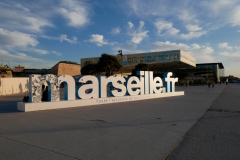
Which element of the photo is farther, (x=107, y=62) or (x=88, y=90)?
(x=107, y=62)

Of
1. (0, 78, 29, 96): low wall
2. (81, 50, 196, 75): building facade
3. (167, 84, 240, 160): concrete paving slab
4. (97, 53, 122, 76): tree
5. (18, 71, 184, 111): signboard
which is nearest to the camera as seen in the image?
(167, 84, 240, 160): concrete paving slab

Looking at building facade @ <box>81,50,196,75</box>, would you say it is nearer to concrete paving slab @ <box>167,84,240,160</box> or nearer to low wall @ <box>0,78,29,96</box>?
low wall @ <box>0,78,29,96</box>

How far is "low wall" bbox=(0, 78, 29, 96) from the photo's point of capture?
1052 inches

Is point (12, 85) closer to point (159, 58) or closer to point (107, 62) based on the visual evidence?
point (107, 62)

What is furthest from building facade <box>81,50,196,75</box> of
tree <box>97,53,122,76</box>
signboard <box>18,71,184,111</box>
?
signboard <box>18,71,184,111</box>

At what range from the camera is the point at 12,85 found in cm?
2942

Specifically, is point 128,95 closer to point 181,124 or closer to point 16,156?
point 181,124

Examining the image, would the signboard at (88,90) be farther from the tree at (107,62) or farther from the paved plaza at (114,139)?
the tree at (107,62)

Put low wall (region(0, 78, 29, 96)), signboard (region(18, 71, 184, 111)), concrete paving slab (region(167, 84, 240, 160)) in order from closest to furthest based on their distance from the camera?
concrete paving slab (region(167, 84, 240, 160))
signboard (region(18, 71, 184, 111))
low wall (region(0, 78, 29, 96))

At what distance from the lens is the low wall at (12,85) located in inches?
1052

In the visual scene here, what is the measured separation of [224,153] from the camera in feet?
14.8

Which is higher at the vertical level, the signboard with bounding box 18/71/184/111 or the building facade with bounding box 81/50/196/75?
the building facade with bounding box 81/50/196/75

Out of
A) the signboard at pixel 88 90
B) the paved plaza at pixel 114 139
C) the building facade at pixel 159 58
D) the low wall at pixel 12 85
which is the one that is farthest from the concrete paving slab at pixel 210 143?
the building facade at pixel 159 58

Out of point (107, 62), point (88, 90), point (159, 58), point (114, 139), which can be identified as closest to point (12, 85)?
point (107, 62)
